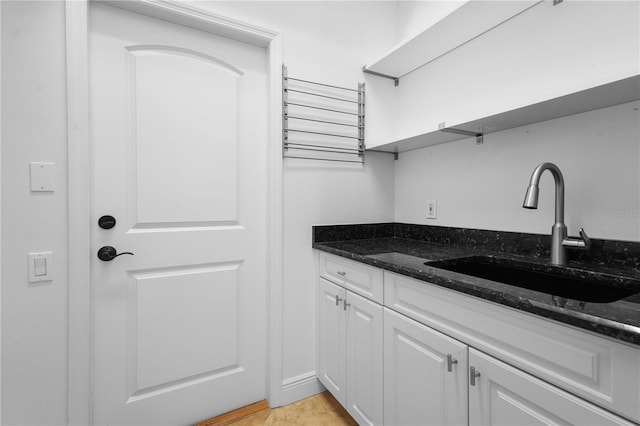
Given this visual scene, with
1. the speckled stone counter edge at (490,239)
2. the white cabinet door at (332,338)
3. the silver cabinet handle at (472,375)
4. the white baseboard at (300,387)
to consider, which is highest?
the speckled stone counter edge at (490,239)

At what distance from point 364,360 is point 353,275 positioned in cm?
36

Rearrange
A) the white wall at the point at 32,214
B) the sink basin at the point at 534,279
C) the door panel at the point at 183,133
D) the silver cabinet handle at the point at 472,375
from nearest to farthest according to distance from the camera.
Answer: the silver cabinet handle at the point at 472,375 < the sink basin at the point at 534,279 < the white wall at the point at 32,214 < the door panel at the point at 183,133

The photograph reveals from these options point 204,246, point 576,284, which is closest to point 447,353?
point 576,284

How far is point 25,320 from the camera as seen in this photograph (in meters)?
1.17

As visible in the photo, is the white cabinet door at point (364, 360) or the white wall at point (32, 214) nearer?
the white wall at point (32, 214)

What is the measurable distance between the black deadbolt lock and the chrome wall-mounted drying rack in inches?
33.1

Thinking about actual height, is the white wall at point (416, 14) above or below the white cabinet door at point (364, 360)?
above

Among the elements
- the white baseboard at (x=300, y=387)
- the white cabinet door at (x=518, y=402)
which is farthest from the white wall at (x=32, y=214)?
the white cabinet door at (x=518, y=402)

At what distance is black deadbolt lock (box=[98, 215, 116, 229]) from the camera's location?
1.31m

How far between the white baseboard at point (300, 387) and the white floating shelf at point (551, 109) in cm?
138

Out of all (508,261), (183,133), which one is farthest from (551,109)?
(183,133)

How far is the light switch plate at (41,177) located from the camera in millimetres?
1165

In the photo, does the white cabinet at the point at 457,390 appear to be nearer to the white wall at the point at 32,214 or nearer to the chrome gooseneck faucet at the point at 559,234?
the chrome gooseneck faucet at the point at 559,234

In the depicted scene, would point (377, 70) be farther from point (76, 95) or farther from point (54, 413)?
point (54, 413)
